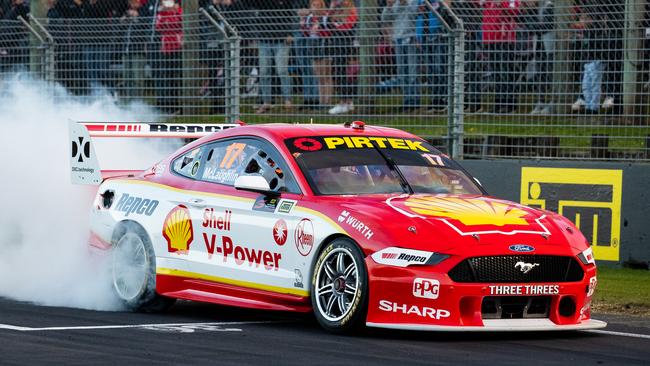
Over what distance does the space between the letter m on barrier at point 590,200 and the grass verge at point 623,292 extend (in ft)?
0.94

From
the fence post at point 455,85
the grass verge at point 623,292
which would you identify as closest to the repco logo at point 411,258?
the grass verge at point 623,292

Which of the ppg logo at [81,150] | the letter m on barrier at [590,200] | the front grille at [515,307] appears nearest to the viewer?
the front grille at [515,307]

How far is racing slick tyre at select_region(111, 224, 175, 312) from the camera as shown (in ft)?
33.9

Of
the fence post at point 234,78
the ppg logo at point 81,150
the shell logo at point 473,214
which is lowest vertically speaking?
the shell logo at point 473,214

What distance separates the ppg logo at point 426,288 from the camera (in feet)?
27.6

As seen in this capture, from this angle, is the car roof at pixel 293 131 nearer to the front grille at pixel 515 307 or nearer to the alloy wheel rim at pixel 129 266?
the alloy wheel rim at pixel 129 266

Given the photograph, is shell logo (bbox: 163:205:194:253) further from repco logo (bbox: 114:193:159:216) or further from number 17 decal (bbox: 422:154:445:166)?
number 17 decal (bbox: 422:154:445:166)

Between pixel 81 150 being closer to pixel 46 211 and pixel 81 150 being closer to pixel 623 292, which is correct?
pixel 46 211

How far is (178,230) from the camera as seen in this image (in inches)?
400

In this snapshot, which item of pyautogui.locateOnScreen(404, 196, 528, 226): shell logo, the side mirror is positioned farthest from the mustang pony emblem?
the side mirror

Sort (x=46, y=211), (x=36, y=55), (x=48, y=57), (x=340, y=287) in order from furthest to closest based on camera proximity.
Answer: (x=36, y=55)
(x=48, y=57)
(x=46, y=211)
(x=340, y=287)

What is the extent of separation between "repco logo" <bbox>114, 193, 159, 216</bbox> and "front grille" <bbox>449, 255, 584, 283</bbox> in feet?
9.51

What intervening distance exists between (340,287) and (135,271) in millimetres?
2285

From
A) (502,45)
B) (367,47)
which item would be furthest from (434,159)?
(367,47)
